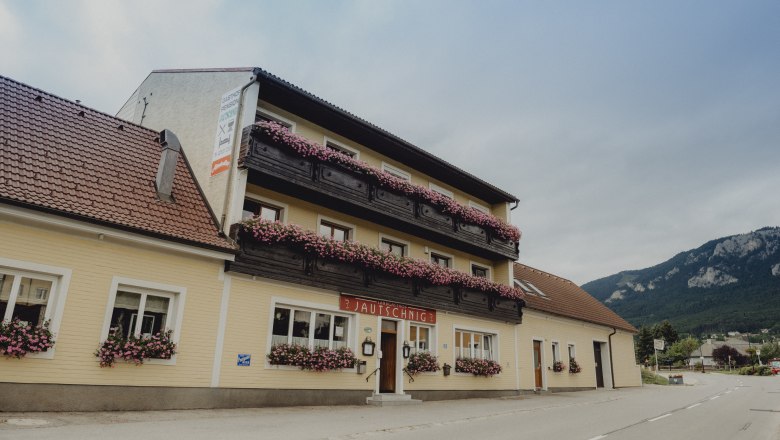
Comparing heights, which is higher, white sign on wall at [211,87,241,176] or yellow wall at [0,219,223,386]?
white sign on wall at [211,87,241,176]

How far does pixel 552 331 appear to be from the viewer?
25.8m

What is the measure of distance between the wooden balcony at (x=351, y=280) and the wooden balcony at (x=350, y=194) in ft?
6.69

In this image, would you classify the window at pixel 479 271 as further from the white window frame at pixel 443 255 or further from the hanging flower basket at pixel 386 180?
the hanging flower basket at pixel 386 180

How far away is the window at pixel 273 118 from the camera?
52.8 ft

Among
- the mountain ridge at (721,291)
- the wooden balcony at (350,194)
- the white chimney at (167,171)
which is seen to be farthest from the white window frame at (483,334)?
the mountain ridge at (721,291)

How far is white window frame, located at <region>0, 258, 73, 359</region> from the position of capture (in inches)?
401

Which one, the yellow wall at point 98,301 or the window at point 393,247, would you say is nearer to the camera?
the yellow wall at point 98,301

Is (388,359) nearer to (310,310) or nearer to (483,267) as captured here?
(310,310)

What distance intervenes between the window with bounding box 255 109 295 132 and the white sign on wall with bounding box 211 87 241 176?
90 centimetres

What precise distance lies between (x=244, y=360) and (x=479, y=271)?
1298cm

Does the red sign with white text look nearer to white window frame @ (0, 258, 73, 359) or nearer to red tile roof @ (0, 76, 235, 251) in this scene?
red tile roof @ (0, 76, 235, 251)

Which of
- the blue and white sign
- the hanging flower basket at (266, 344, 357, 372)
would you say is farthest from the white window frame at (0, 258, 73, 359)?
the hanging flower basket at (266, 344, 357, 372)

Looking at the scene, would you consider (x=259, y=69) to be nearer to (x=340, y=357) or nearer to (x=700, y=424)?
(x=340, y=357)

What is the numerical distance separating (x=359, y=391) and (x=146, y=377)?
653cm
